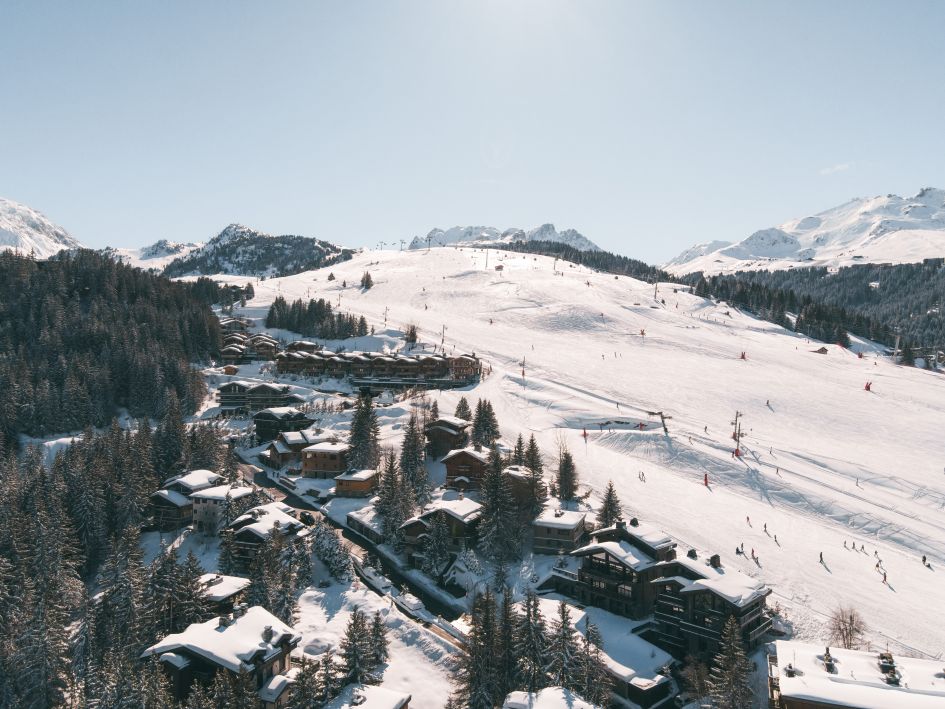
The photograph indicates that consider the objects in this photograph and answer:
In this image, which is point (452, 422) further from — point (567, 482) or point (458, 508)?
point (567, 482)

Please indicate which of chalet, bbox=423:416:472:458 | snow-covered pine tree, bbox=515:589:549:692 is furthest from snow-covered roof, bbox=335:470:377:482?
snow-covered pine tree, bbox=515:589:549:692

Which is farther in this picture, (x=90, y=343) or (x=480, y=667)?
(x=90, y=343)

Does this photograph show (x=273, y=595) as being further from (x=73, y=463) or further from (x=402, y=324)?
(x=402, y=324)

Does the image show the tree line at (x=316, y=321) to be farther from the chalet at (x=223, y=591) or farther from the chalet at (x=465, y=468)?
the chalet at (x=223, y=591)

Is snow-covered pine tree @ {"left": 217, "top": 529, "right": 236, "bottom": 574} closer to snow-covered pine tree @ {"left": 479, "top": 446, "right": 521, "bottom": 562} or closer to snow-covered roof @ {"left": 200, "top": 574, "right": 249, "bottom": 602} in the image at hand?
snow-covered roof @ {"left": 200, "top": 574, "right": 249, "bottom": 602}

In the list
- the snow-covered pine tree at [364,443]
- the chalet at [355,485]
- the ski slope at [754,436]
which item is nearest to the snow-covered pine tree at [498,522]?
the ski slope at [754,436]

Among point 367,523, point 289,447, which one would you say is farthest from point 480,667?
point 289,447
